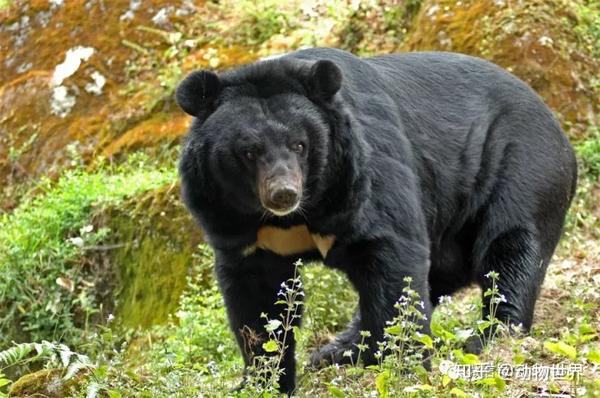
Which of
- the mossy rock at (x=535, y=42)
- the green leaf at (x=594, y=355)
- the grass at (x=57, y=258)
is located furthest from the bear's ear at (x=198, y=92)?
the mossy rock at (x=535, y=42)

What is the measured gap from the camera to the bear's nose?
16.2ft

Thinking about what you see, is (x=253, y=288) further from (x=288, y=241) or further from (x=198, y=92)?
(x=198, y=92)

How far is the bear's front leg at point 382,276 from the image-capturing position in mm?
5293

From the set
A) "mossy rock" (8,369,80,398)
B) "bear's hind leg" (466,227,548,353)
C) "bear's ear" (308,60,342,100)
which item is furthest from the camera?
"bear's hind leg" (466,227,548,353)

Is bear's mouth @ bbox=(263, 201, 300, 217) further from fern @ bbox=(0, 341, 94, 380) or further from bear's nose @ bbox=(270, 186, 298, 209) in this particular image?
fern @ bbox=(0, 341, 94, 380)

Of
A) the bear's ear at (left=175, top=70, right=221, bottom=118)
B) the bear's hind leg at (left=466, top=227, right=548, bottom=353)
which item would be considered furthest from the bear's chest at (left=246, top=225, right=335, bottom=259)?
the bear's hind leg at (left=466, top=227, right=548, bottom=353)

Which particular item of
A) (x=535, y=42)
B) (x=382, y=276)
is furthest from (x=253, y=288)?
(x=535, y=42)

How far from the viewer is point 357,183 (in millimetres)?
5363

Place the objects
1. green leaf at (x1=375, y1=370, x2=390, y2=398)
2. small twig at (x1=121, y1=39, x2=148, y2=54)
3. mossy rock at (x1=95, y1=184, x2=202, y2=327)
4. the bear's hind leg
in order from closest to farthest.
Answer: green leaf at (x1=375, y1=370, x2=390, y2=398)
the bear's hind leg
mossy rock at (x1=95, y1=184, x2=202, y2=327)
small twig at (x1=121, y1=39, x2=148, y2=54)

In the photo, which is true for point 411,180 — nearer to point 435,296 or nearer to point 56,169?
point 435,296

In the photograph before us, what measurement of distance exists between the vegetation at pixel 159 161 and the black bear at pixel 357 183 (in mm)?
347

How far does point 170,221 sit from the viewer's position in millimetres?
8859

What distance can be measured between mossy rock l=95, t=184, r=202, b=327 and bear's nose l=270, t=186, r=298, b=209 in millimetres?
3728

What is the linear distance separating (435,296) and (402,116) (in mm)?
1271
